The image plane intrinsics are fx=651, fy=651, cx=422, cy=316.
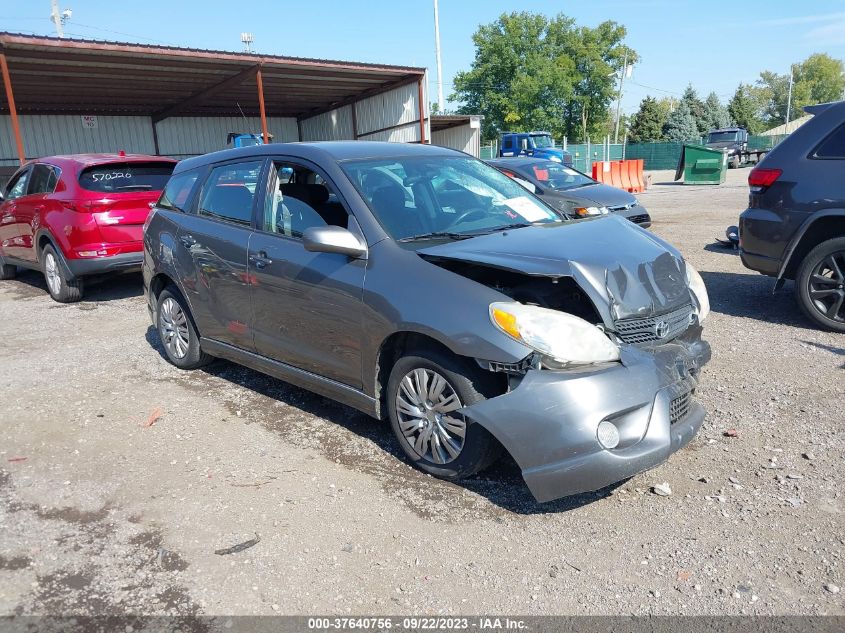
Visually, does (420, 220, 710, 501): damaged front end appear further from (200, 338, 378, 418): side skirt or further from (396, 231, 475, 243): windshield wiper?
(200, 338, 378, 418): side skirt

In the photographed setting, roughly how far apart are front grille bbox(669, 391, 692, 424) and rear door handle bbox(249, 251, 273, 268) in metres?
2.55

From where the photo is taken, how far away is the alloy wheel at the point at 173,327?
541 cm

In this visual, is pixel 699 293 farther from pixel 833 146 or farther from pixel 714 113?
pixel 714 113

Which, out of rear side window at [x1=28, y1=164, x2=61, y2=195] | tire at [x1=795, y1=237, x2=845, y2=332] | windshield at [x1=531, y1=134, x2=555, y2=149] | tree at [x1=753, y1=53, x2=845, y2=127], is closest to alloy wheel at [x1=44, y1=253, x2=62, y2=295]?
rear side window at [x1=28, y1=164, x2=61, y2=195]

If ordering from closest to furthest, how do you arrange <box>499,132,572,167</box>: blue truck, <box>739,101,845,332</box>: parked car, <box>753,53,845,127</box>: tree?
<box>739,101,845,332</box>: parked car → <box>499,132,572,167</box>: blue truck → <box>753,53,845,127</box>: tree

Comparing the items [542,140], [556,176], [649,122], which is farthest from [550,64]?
[556,176]

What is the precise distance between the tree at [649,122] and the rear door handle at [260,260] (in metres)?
64.4

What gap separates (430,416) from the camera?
3.43 meters

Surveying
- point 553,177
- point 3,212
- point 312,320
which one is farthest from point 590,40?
point 312,320

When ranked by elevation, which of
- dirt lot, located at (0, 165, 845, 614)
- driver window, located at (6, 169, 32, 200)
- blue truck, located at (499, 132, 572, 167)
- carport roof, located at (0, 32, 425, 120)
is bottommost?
dirt lot, located at (0, 165, 845, 614)

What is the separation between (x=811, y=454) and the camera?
3627 millimetres

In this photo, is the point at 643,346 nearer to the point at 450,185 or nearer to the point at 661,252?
the point at 661,252

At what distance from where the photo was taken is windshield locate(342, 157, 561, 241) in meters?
3.85

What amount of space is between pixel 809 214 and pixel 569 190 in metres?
6.19
